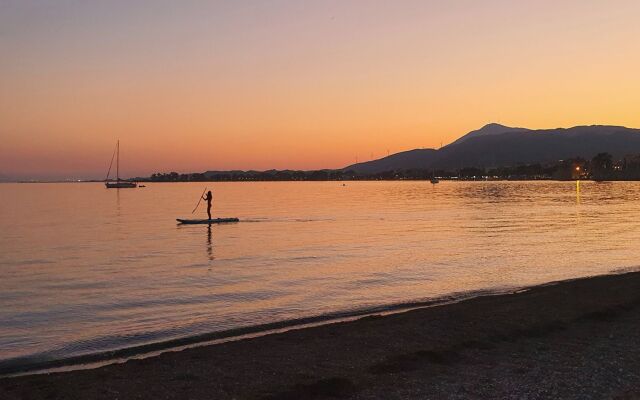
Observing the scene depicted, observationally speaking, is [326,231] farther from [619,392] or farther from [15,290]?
[619,392]

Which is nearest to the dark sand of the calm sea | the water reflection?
the calm sea

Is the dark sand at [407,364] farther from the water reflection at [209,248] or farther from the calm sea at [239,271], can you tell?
the water reflection at [209,248]

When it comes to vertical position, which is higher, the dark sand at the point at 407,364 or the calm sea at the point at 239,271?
the dark sand at the point at 407,364

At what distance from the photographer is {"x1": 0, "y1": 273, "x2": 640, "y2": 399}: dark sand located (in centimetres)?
1015

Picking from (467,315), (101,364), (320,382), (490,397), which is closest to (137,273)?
(101,364)

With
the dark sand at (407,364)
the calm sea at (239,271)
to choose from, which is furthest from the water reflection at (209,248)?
the dark sand at (407,364)

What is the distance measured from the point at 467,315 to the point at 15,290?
17.3 m

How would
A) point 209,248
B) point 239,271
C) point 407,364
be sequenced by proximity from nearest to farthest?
point 407,364 < point 239,271 < point 209,248

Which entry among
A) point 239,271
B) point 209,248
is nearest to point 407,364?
point 239,271

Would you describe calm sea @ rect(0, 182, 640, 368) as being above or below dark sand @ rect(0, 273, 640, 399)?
below

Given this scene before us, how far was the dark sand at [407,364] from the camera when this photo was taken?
10148 millimetres

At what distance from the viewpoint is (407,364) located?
11.9m

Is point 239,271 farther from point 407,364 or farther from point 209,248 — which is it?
point 407,364

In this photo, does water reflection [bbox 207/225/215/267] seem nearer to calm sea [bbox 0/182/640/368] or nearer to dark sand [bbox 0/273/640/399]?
calm sea [bbox 0/182/640/368]
